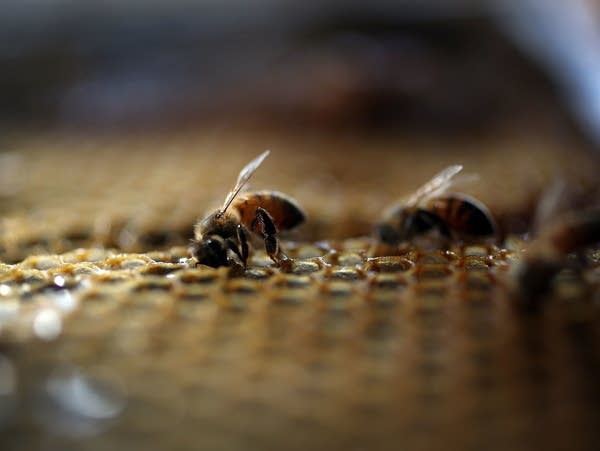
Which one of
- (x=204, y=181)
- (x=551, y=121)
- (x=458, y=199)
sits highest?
(x=551, y=121)

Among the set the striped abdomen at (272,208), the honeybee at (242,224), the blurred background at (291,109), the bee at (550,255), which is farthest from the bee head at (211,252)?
the bee at (550,255)

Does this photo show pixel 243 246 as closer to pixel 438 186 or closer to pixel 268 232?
pixel 268 232

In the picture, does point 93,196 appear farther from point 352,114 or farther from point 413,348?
point 413,348

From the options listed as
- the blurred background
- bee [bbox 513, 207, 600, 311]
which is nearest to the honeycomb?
bee [bbox 513, 207, 600, 311]

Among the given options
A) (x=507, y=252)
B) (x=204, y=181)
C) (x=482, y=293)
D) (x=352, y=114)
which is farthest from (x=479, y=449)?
(x=352, y=114)

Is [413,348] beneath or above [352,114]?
beneath

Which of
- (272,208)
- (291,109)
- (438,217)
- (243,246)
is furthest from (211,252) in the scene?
(291,109)
